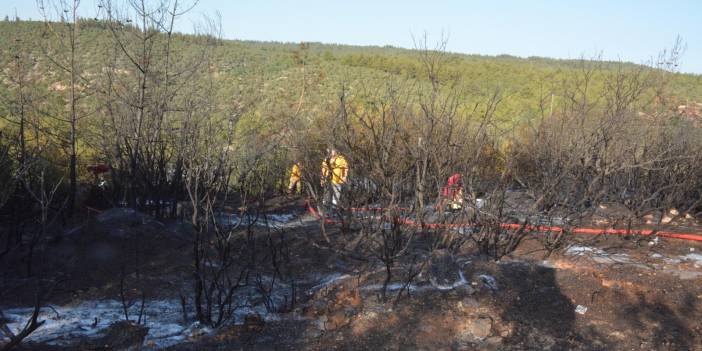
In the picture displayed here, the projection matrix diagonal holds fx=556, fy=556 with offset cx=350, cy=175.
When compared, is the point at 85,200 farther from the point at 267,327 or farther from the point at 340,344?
the point at 340,344

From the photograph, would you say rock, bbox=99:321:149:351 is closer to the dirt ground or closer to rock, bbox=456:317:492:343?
the dirt ground

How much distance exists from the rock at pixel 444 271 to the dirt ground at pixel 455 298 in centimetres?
4

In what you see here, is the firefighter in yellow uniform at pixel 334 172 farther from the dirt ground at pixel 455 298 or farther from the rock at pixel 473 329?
the rock at pixel 473 329

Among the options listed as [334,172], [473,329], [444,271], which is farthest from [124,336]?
[334,172]

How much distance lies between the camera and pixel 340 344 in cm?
357

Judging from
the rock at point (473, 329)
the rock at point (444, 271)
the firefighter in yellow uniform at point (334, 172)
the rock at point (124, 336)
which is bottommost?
the rock at point (124, 336)

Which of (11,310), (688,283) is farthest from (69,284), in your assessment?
(688,283)

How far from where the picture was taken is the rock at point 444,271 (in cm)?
454

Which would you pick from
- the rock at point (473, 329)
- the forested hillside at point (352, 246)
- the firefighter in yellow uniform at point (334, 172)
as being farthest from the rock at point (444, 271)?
the firefighter in yellow uniform at point (334, 172)

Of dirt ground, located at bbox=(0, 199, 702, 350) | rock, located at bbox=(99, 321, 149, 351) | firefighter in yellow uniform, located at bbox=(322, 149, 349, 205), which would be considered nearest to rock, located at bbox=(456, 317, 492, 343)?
dirt ground, located at bbox=(0, 199, 702, 350)

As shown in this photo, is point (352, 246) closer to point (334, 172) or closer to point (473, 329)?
point (334, 172)

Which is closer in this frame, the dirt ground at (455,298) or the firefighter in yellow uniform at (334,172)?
the dirt ground at (455,298)

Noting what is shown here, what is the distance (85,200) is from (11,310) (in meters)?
3.82

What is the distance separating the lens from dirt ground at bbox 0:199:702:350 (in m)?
3.65
